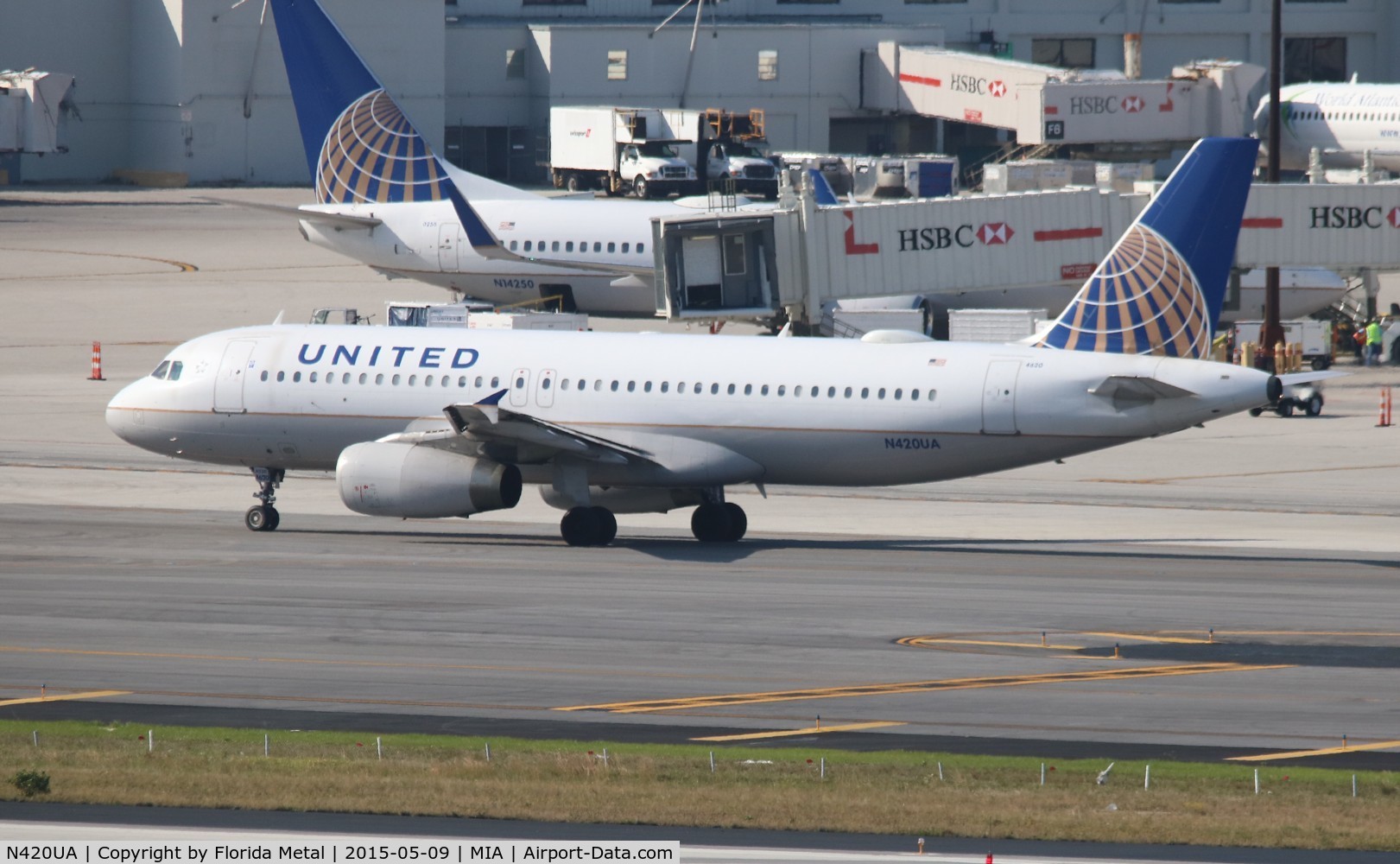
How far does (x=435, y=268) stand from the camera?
230ft

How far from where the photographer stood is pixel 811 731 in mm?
23641

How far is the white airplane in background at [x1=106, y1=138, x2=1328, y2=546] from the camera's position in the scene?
37.0 meters

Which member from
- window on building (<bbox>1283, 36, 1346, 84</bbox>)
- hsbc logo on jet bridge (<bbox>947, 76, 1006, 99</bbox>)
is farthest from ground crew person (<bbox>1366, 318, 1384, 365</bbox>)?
window on building (<bbox>1283, 36, 1346, 84</bbox>)

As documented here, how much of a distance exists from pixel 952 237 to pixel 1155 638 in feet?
122

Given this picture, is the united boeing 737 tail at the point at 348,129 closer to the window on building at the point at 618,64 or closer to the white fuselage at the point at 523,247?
the white fuselage at the point at 523,247

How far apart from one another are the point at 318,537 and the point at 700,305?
25.3 meters

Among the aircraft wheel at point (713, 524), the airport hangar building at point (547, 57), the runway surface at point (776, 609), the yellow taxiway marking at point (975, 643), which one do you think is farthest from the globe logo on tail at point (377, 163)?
the airport hangar building at point (547, 57)

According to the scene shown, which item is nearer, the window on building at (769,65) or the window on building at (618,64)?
the window on building at (618,64)

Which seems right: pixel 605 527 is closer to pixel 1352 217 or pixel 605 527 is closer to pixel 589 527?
pixel 589 527

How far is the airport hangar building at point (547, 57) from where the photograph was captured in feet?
408

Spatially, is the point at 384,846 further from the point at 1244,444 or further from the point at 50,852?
the point at 1244,444

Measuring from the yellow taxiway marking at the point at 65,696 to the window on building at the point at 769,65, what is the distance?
11066 centimetres

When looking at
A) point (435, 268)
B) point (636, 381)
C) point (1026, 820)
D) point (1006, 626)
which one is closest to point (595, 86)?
point (435, 268)

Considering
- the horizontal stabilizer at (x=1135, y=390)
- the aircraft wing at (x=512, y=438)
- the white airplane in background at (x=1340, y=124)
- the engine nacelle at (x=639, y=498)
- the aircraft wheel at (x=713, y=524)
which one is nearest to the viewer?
the horizontal stabilizer at (x=1135, y=390)
